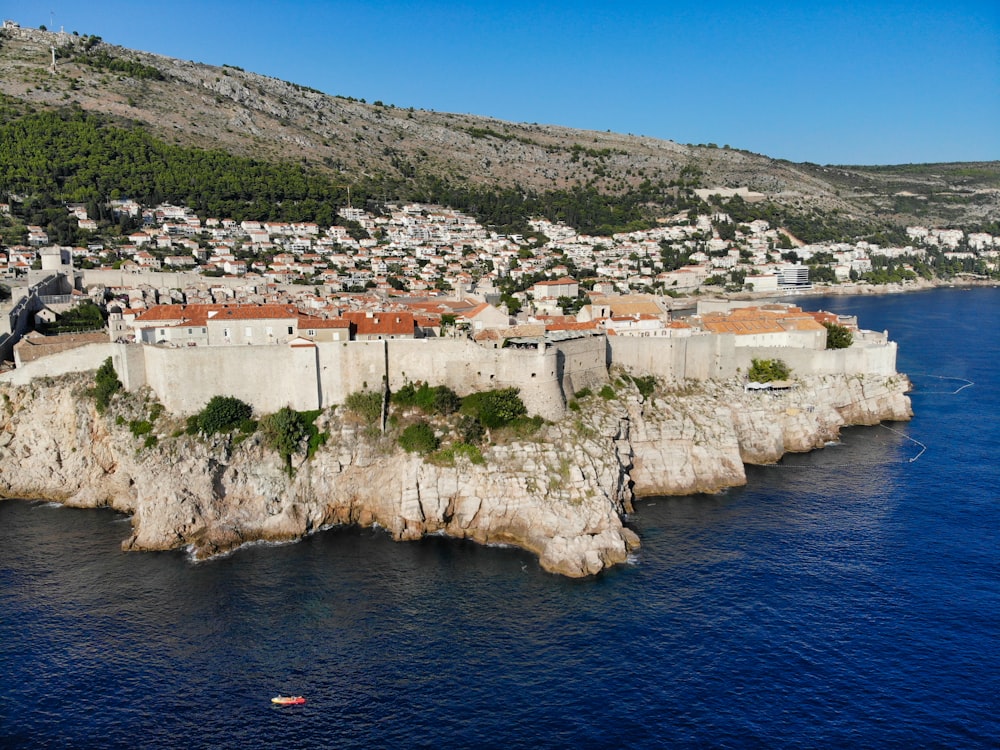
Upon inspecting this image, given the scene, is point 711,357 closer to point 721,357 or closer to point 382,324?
point 721,357

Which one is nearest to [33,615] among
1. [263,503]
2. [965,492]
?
[263,503]

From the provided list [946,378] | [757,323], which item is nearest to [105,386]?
[757,323]

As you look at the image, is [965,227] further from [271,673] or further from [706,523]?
[271,673]

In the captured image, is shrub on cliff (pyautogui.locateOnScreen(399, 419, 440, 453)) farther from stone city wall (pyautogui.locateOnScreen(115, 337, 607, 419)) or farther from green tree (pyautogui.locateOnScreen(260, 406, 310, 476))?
green tree (pyautogui.locateOnScreen(260, 406, 310, 476))

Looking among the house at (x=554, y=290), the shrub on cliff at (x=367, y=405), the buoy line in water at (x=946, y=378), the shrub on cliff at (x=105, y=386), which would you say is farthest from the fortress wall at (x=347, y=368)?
the house at (x=554, y=290)

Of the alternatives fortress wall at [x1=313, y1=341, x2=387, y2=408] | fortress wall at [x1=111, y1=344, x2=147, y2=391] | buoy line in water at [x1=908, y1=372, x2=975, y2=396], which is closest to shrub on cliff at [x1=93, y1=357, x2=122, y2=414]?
fortress wall at [x1=111, y1=344, x2=147, y2=391]

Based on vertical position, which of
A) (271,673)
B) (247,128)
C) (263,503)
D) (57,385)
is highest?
(247,128)
